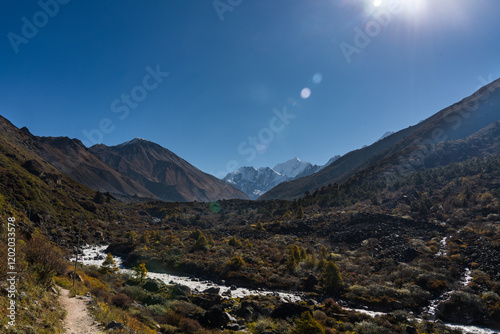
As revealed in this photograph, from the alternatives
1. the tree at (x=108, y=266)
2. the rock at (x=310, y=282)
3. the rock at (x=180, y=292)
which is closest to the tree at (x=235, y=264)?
the rock at (x=310, y=282)

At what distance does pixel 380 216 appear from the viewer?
53125mm

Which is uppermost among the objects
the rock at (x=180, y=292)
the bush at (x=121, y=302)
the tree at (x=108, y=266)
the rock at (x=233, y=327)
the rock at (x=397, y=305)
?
the tree at (x=108, y=266)

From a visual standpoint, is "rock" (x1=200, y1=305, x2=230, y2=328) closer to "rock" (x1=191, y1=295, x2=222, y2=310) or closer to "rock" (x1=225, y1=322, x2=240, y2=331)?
"rock" (x1=225, y1=322, x2=240, y2=331)

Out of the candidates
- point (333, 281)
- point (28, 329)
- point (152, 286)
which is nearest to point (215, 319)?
point (152, 286)

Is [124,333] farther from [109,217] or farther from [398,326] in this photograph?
[109,217]

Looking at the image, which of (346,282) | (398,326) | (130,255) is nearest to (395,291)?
(346,282)

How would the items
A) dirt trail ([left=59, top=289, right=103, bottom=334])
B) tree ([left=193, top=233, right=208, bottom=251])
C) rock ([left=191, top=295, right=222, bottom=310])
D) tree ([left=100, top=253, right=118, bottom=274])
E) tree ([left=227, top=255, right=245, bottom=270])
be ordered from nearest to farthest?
dirt trail ([left=59, top=289, right=103, bottom=334]) < rock ([left=191, top=295, right=222, bottom=310]) < tree ([left=100, top=253, right=118, bottom=274]) < tree ([left=227, top=255, right=245, bottom=270]) < tree ([left=193, top=233, right=208, bottom=251])

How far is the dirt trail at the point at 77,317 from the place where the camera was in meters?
9.41

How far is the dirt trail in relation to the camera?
9.41 meters

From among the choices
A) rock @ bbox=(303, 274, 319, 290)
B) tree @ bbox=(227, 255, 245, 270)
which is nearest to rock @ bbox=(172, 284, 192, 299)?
tree @ bbox=(227, 255, 245, 270)

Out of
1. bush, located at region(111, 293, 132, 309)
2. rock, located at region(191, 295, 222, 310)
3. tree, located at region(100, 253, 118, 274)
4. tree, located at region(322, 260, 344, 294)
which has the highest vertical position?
tree, located at region(100, 253, 118, 274)

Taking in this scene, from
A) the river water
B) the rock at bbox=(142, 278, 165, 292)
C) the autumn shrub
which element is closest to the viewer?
the autumn shrub

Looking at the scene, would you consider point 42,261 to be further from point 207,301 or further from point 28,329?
point 207,301

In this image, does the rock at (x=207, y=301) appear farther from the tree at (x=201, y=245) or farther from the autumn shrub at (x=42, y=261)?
the tree at (x=201, y=245)
